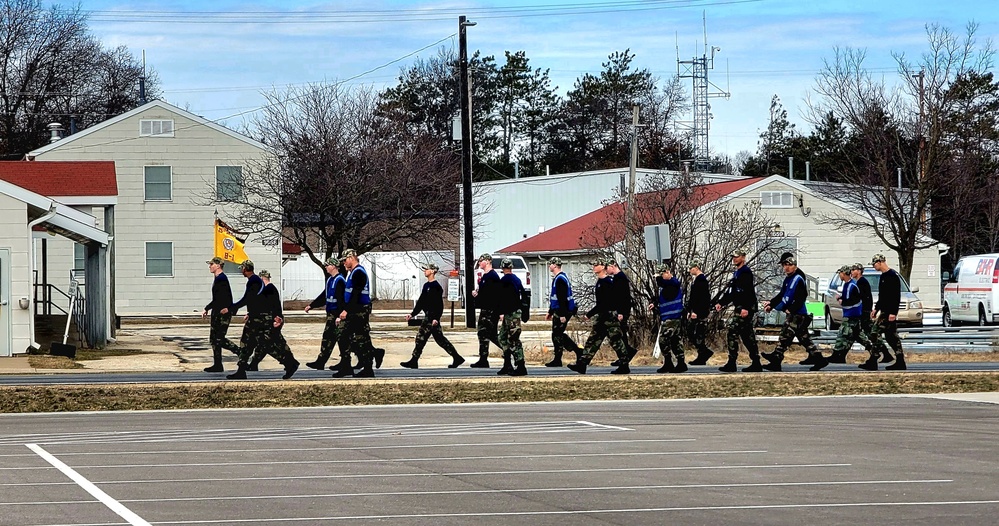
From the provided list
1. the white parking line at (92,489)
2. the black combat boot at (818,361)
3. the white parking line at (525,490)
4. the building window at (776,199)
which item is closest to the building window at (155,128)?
the building window at (776,199)

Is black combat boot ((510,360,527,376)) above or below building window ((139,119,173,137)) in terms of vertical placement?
below

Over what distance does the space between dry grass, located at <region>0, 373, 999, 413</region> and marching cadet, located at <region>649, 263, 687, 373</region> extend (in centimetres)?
101

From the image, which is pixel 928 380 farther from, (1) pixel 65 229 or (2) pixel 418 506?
(1) pixel 65 229

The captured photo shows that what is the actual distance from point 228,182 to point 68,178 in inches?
614

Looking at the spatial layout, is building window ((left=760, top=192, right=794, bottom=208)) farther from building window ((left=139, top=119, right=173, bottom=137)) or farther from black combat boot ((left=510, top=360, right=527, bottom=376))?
black combat boot ((left=510, top=360, right=527, bottom=376))

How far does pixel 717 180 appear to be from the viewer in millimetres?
56812

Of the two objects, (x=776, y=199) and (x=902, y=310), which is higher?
(x=776, y=199)

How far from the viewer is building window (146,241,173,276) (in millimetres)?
48469

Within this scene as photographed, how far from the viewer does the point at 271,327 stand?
20.3 m

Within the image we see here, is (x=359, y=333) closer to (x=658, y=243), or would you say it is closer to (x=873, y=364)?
(x=658, y=243)

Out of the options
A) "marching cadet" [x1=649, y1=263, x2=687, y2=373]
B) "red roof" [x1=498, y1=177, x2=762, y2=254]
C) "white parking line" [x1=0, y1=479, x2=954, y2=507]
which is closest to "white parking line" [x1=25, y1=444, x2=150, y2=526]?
"white parking line" [x1=0, y1=479, x2=954, y2=507]

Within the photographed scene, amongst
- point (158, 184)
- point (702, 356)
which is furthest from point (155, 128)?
point (702, 356)

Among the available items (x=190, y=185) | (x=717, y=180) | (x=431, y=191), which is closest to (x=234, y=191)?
(x=190, y=185)

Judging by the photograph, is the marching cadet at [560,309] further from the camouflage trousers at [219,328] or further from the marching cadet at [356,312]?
the camouflage trousers at [219,328]
